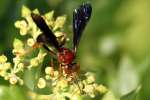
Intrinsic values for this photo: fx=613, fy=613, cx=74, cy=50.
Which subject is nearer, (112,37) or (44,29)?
(44,29)

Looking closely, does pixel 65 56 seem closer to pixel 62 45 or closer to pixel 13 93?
pixel 62 45

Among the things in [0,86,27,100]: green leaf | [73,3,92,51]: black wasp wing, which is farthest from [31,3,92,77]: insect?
[0,86,27,100]: green leaf

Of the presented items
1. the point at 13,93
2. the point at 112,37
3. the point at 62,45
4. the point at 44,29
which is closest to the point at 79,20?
the point at 62,45

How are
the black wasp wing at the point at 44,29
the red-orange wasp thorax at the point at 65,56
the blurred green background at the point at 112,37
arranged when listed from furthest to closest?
the blurred green background at the point at 112,37 → the red-orange wasp thorax at the point at 65,56 → the black wasp wing at the point at 44,29

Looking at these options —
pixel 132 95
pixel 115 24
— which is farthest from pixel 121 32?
pixel 132 95

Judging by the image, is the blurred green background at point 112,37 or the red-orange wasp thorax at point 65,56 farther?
the blurred green background at point 112,37

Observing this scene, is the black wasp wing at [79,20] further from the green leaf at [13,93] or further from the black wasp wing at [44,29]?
the green leaf at [13,93]

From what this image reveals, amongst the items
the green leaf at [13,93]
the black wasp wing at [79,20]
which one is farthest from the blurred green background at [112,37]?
the green leaf at [13,93]
